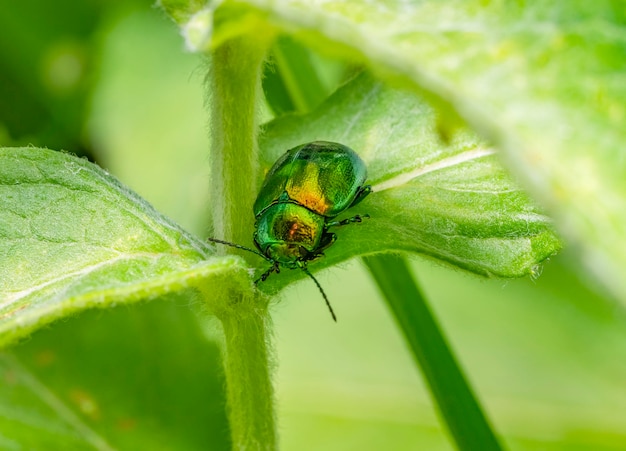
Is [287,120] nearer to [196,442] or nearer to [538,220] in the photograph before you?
[538,220]

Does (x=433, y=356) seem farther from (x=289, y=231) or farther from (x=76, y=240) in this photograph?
(x=76, y=240)

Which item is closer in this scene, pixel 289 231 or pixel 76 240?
pixel 76 240

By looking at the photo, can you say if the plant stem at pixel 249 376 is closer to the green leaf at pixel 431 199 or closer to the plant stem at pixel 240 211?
the plant stem at pixel 240 211

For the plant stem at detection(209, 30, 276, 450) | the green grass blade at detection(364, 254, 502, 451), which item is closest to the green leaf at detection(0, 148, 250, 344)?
the plant stem at detection(209, 30, 276, 450)

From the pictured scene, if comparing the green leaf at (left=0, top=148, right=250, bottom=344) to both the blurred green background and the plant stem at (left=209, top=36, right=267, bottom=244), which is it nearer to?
the plant stem at (left=209, top=36, right=267, bottom=244)

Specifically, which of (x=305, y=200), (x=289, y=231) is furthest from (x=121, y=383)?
(x=305, y=200)

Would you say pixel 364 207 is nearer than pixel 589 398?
Yes

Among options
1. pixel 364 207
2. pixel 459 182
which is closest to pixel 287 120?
pixel 364 207

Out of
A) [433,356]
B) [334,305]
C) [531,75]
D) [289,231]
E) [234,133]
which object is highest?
[334,305]
